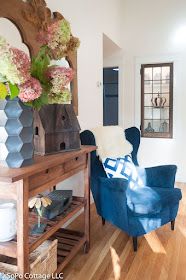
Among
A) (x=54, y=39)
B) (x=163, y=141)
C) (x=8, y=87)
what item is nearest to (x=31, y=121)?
(x=8, y=87)

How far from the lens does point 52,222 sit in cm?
182

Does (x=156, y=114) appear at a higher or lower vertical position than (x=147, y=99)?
lower

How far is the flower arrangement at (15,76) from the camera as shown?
1.22 meters

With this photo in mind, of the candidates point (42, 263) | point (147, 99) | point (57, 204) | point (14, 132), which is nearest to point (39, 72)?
point (14, 132)

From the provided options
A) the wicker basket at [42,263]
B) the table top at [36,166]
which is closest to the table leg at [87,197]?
the table top at [36,166]

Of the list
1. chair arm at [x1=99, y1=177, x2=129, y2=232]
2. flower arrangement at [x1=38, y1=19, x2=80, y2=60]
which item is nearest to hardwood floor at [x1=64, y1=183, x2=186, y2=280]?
chair arm at [x1=99, y1=177, x2=129, y2=232]

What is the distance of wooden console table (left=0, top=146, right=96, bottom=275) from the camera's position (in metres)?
1.36

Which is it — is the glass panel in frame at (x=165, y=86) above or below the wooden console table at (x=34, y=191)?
above

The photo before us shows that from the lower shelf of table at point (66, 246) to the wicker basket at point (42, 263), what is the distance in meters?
0.11

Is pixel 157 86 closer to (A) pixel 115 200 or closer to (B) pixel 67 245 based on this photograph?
(A) pixel 115 200

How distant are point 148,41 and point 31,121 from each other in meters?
3.58

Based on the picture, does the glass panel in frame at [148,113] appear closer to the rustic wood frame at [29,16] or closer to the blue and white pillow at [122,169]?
the blue and white pillow at [122,169]

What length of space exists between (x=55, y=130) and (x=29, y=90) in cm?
52

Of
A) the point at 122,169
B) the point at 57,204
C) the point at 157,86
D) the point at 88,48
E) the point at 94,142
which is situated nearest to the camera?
the point at 57,204
